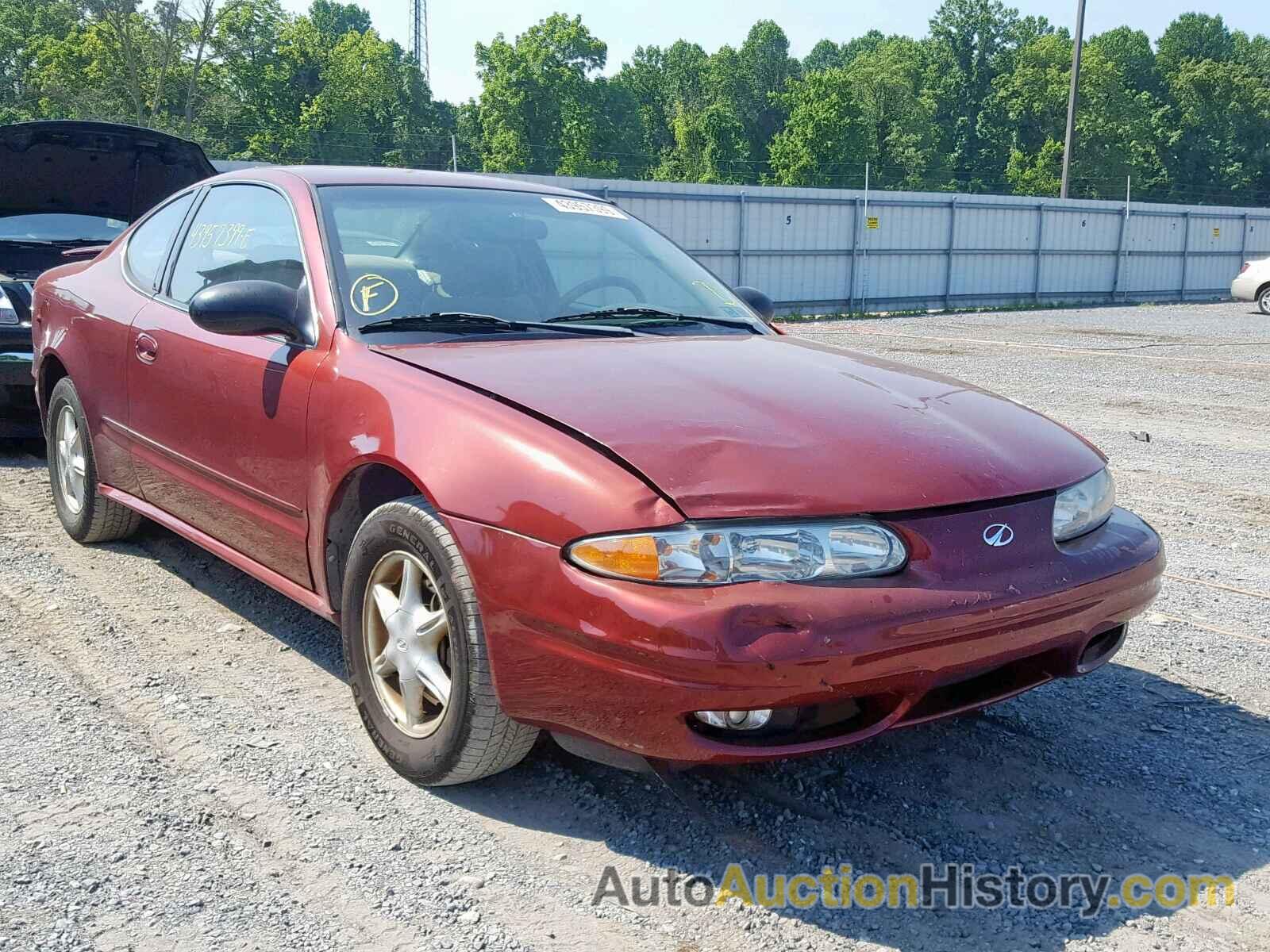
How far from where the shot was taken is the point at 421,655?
2.81 metres

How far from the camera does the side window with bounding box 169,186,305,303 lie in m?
3.59

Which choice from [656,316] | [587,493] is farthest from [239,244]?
[587,493]

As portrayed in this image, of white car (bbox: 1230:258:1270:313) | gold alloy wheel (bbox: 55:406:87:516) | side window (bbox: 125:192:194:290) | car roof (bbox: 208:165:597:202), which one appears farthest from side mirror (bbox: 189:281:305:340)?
white car (bbox: 1230:258:1270:313)

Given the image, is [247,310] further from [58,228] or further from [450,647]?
[58,228]

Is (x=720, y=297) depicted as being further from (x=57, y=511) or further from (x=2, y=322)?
(x=2, y=322)

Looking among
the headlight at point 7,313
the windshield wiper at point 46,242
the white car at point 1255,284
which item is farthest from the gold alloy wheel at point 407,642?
the white car at point 1255,284

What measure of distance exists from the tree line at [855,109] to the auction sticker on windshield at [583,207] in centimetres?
5312

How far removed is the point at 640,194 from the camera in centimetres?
2119

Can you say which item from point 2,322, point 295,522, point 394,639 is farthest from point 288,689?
point 2,322

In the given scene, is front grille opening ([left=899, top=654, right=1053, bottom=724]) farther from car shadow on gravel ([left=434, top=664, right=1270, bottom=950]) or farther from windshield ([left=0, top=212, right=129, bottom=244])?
windshield ([left=0, top=212, right=129, bottom=244])

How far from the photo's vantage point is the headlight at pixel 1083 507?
9.02ft

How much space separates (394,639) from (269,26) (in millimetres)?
50402

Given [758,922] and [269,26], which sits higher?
[269,26]

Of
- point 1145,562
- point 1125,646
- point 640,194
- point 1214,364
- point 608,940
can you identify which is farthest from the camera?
point 640,194
